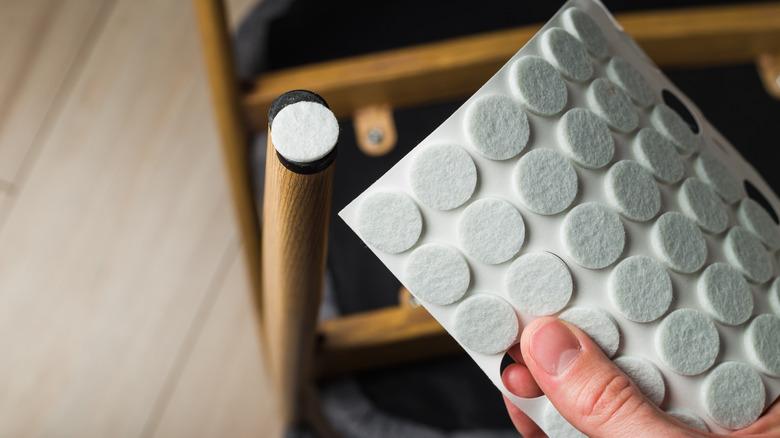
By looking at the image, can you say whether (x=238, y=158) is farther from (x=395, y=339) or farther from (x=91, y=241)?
(x=91, y=241)

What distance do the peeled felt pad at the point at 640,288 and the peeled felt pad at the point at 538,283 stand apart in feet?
0.08

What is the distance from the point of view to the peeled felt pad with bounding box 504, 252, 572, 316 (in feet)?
0.99

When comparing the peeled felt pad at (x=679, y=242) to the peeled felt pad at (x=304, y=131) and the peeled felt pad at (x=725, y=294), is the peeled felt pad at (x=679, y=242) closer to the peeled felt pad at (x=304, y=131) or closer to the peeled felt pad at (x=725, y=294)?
the peeled felt pad at (x=725, y=294)

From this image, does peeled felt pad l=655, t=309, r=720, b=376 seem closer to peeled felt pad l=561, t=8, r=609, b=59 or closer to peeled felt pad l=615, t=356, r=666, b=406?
peeled felt pad l=615, t=356, r=666, b=406

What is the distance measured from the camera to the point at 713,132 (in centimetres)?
40

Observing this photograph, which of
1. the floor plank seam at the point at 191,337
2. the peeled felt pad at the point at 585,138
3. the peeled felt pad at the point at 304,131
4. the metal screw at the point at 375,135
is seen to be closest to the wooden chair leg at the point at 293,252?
the peeled felt pad at the point at 304,131

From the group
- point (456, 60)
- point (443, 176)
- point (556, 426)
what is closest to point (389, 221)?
point (443, 176)

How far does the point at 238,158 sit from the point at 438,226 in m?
0.25

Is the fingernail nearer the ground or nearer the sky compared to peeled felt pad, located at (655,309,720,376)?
nearer the sky

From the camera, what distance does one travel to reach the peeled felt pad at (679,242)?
0.32 meters

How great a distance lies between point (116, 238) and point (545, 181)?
0.63m

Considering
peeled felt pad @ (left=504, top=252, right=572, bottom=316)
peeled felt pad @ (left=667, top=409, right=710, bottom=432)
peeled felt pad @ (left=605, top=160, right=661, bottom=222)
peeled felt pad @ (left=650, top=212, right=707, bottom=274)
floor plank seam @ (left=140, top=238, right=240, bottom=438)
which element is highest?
peeled felt pad @ (left=605, top=160, right=661, bottom=222)

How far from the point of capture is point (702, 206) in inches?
13.7

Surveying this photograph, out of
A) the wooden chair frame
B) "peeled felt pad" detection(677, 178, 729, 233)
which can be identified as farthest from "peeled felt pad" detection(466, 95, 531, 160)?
the wooden chair frame
